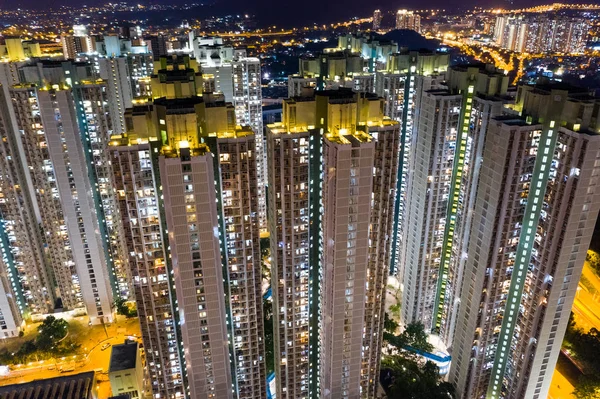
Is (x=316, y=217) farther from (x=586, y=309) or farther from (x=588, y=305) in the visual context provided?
(x=588, y=305)

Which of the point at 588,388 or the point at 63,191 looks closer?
the point at 588,388

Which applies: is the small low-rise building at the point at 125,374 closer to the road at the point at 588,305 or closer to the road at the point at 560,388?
the road at the point at 560,388

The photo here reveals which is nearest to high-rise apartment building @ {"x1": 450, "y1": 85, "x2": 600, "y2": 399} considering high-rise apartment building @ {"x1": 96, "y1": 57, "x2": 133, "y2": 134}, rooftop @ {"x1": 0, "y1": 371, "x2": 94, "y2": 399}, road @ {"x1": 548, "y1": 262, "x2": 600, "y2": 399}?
road @ {"x1": 548, "y1": 262, "x2": 600, "y2": 399}

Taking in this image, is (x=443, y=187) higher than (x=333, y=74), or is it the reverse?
(x=333, y=74)

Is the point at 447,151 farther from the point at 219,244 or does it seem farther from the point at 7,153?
the point at 7,153

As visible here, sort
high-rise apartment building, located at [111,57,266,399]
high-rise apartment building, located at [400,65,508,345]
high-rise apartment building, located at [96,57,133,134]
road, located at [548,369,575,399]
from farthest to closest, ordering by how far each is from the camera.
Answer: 1. high-rise apartment building, located at [96,57,133,134]
2. road, located at [548,369,575,399]
3. high-rise apartment building, located at [400,65,508,345]
4. high-rise apartment building, located at [111,57,266,399]

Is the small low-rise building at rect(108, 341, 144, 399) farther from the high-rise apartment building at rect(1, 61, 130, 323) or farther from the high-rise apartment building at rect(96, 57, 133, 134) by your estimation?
the high-rise apartment building at rect(96, 57, 133, 134)

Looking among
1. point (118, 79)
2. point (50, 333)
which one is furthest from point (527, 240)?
point (118, 79)
